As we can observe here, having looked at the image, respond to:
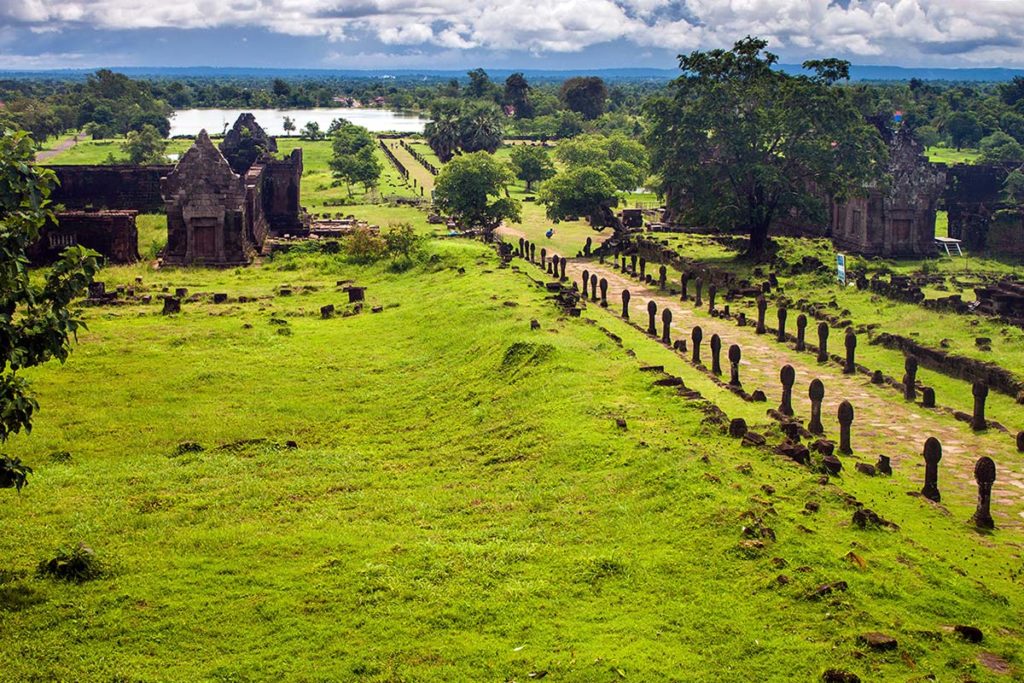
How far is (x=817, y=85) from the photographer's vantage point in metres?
44.7

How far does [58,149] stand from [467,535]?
104 metres

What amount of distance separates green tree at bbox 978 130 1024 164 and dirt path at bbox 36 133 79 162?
240 feet

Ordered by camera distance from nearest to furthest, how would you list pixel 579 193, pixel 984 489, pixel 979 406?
pixel 984 489 → pixel 979 406 → pixel 579 193

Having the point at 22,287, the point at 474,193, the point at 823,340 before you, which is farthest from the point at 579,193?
the point at 22,287

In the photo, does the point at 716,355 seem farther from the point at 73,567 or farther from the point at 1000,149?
the point at 1000,149

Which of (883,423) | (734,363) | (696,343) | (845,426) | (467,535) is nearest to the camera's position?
(467,535)

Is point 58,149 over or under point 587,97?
under

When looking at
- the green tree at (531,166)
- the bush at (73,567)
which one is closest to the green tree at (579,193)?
the green tree at (531,166)

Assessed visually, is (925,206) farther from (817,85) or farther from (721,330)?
(721,330)

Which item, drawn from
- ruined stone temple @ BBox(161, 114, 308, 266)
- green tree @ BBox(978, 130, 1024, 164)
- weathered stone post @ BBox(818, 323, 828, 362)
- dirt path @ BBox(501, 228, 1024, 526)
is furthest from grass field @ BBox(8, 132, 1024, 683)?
green tree @ BBox(978, 130, 1024, 164)

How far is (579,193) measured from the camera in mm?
53750

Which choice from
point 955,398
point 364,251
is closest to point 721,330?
point 955,398

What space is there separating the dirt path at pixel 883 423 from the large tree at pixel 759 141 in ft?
42.9

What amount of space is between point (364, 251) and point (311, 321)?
11516mm
